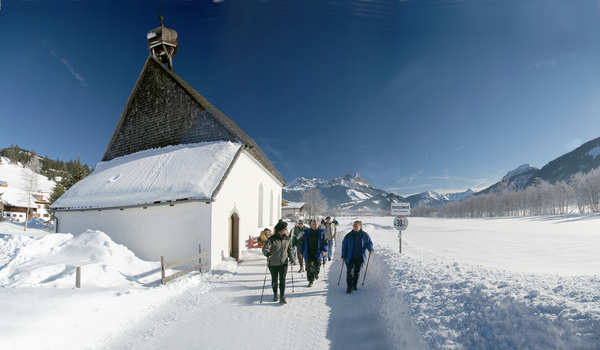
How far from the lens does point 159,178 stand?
11.7 m

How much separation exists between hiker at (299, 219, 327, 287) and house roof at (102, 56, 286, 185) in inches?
→ 280

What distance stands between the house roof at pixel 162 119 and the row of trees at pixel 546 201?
299 ft

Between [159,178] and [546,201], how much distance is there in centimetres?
10855

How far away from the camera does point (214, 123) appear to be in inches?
540

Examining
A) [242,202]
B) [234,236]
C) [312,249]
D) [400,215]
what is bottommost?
[234,236]

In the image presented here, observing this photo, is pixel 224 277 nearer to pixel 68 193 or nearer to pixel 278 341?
pixel 278 341

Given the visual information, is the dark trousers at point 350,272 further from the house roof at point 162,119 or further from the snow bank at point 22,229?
the snow bank at point 22,229

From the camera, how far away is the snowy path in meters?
4.35

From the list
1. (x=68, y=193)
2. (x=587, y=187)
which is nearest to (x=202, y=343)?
(x=68, y=193)

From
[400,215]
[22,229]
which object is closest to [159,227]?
[400,215]

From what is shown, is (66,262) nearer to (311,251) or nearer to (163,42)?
(311,251)

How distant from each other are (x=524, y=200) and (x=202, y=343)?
4534 inches

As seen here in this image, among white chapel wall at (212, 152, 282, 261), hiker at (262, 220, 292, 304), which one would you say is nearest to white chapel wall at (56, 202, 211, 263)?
white chapel wall at (212, 152, 282, 261)

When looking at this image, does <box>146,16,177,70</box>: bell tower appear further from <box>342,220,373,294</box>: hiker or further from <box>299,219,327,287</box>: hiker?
<box>342,220,373,294</box>: hiker
